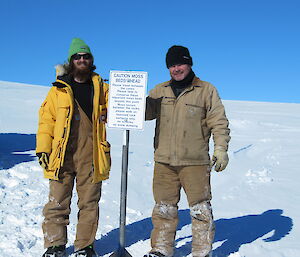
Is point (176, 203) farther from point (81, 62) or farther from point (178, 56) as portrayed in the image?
point (81, 62)

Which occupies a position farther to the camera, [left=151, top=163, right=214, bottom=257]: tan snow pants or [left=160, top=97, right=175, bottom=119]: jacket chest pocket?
[left=160, top=97, right=175, bottom=119]: jacket chest pocket

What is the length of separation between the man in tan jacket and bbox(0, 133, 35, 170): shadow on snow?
4400 millimetres

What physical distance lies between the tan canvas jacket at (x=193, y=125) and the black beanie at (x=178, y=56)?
0.74 ft

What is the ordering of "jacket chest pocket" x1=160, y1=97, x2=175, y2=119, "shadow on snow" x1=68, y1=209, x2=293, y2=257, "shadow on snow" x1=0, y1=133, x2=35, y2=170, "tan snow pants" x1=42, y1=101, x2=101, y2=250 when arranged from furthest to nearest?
"shadow on snow" x1=0, y1=133, x2=35, y2=170, "shadow on snow" x1=68, y1=209, x2=293, y2=257, "jacket chest pocket" x1=160, y1=97, x2=175, y2=119, "tan snow pants" x1=42, y1=101, x2=101, y2=250

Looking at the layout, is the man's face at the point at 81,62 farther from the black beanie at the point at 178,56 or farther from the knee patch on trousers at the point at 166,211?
the knee patch on trousers at the point at 166,211

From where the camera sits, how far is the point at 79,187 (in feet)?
11.6

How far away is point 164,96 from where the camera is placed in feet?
11.8

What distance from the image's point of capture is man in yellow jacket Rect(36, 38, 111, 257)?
3.39 meters

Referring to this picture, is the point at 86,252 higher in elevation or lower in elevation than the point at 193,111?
lower

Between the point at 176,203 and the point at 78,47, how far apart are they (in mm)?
1774

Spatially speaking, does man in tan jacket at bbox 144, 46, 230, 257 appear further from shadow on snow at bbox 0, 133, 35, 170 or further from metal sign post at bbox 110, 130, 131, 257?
shadow on snow at bbox 0, 133, 35, 170

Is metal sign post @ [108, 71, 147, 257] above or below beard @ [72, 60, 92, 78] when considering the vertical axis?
below

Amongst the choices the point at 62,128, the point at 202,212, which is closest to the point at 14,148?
the point at 62,128

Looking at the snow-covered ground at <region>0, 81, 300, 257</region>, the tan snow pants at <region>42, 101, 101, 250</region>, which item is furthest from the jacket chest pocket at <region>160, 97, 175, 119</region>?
the snow-covered ground at <region>0, 81, 300, 257</region>
